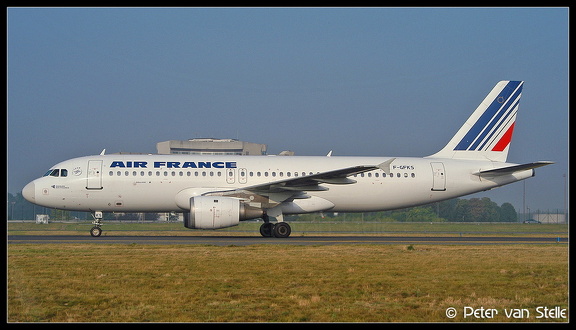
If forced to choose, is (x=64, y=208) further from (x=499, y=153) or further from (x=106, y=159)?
(x=499, y=153)

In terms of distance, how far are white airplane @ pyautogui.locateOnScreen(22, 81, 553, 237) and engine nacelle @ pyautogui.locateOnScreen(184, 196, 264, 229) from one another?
0.04 meters

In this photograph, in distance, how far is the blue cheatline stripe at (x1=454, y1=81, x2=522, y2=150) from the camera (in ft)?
113

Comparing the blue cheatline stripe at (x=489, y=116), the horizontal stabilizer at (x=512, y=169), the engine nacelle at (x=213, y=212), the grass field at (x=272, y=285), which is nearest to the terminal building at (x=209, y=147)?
the blue cheatline stripe at (x=489, y=116)

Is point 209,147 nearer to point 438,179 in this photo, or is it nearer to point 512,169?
point 438,179

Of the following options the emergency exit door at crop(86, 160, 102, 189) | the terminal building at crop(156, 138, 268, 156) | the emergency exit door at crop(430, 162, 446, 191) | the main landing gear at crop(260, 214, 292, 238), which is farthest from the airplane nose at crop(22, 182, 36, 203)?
the terminal building at crop(156, 138, 268, 156)

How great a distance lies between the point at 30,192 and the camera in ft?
97.0

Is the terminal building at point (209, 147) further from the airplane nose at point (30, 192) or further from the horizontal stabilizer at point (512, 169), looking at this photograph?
the horizontal stabilizer at point (512, 169)

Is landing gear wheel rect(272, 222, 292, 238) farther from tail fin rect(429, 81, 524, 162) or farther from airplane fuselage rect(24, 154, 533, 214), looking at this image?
tail fin rect(429, 81, 524, 162)

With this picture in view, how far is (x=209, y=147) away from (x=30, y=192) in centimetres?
5541

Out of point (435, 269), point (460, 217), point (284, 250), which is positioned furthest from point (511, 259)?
point (460, 217)

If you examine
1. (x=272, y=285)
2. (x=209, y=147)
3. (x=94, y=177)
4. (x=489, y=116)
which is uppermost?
(x=209, y=147)

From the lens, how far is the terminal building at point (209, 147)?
267 ft

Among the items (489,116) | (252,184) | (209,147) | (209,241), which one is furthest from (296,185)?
(209,147)

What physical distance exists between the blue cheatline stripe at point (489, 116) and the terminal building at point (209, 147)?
49153mm
